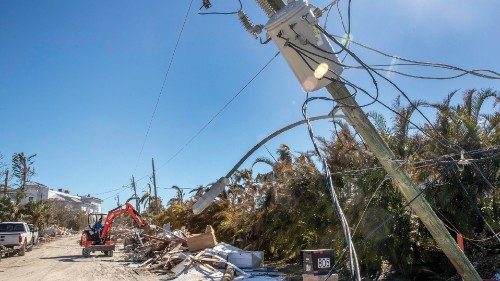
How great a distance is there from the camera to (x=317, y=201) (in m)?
15.2

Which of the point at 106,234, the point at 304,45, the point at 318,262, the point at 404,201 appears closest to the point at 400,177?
the point at 304,45

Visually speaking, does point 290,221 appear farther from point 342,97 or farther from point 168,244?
point 342,97

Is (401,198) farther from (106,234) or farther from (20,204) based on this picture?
(20,204)

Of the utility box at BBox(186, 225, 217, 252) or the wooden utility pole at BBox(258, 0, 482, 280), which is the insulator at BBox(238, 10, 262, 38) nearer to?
the wooden utility pole at BBox(258, 0, 482, 280)

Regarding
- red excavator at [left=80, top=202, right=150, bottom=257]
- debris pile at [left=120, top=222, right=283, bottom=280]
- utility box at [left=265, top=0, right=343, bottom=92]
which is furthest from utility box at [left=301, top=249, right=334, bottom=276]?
red excavator at [left=80, top=202, right=150, bottom=257]

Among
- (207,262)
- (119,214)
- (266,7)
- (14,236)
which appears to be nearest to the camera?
(266,7)

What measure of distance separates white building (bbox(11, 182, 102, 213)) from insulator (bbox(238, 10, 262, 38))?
7834cm

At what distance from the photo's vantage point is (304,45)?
404cm

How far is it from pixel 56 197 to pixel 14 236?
96.5 metres

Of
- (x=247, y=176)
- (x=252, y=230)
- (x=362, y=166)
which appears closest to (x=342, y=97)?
(x=362, y=166)

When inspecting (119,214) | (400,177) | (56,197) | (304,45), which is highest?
(56,197)

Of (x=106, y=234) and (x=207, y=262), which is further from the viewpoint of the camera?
(x=106, y=234)

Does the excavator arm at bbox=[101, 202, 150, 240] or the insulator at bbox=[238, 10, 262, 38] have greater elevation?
the insulator at bbox=[238, 10, 262, 38]

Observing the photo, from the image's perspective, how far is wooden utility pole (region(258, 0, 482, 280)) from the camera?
4586 mm
